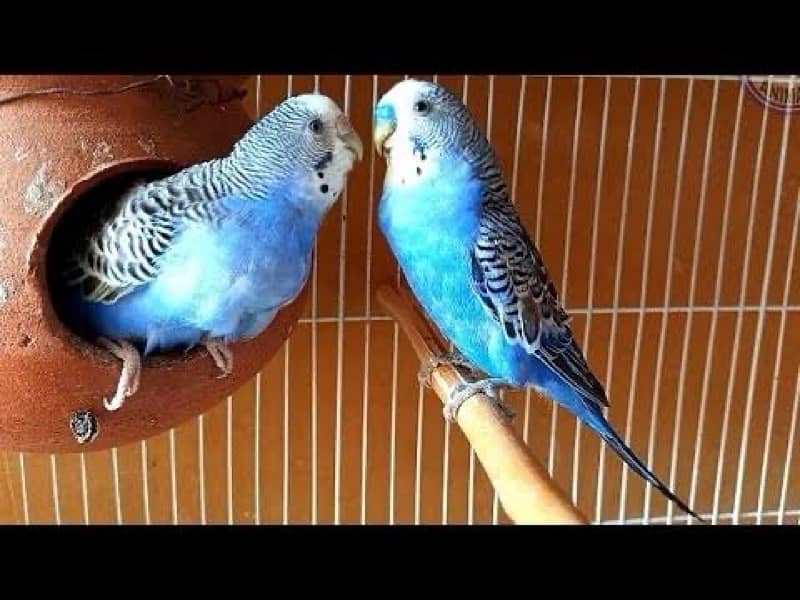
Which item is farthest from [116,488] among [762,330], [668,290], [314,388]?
[762,330]

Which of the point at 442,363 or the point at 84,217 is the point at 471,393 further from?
the point at 84,217

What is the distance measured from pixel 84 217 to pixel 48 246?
0.20 feet

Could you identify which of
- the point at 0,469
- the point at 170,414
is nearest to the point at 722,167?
the point at 170,414

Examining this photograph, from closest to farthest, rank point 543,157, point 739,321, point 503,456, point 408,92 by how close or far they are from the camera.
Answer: point 503,456 → point 408,92 → point 543,157 → point 739,321

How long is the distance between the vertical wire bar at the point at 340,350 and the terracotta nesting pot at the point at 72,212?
12.4 inches

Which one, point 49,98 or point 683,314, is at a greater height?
point 49,98

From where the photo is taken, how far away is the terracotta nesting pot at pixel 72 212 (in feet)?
2.12

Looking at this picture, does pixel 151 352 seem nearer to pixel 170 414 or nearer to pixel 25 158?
pixel 170 414

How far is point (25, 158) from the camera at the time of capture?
0.66 metres

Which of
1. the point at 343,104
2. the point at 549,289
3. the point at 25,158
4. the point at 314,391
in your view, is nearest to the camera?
the point at 25,158

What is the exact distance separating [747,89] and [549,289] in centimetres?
42

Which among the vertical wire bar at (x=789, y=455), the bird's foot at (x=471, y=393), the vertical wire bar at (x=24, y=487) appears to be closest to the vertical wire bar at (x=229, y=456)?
the vertical wire bar at (x=24, y=487)

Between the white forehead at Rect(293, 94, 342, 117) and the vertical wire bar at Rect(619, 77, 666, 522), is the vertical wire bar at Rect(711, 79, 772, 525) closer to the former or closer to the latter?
the vertical wire bar at Rect(619, 77, 666, 522)

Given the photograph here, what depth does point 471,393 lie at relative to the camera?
85 cm
